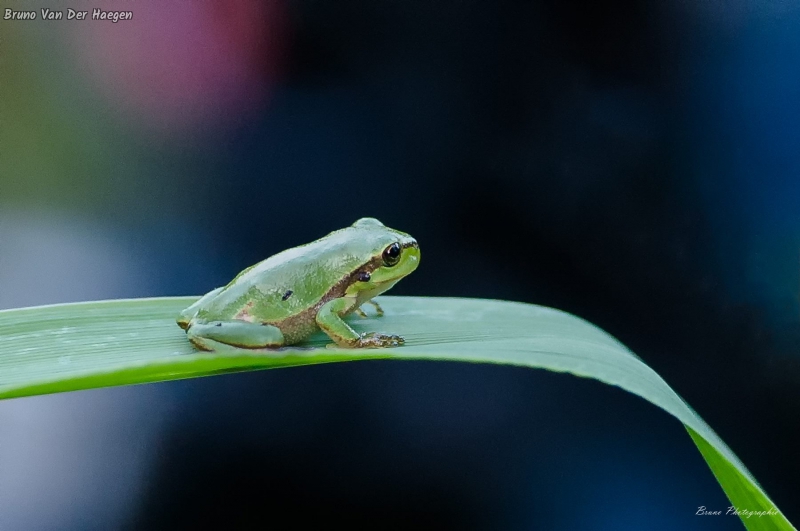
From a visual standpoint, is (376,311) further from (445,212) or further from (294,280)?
(445,212)

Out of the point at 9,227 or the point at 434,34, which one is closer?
the point at 9,227

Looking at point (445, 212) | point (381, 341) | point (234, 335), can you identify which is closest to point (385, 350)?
point (381, 341)

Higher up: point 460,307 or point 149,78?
point 149,78

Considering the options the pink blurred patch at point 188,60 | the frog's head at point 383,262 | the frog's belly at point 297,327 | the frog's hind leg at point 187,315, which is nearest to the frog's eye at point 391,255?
the frog's head at point 383,262

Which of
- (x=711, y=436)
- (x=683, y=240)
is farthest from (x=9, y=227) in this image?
(x=683, y=240)

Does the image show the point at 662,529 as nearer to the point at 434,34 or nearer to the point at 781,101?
the point at 781,101

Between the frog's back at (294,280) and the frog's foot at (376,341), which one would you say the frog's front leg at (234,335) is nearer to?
the frog's back at (294,280)
